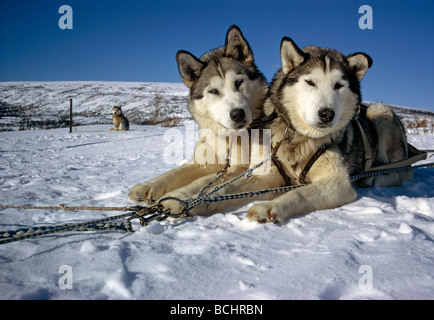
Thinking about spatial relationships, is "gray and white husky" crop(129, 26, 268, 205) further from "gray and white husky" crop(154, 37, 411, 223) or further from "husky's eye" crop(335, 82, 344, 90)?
"husky's eye" crop(335, 82, 344, 90)

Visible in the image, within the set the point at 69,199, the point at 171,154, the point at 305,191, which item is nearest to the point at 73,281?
the point at 305,191

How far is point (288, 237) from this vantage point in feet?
5.54

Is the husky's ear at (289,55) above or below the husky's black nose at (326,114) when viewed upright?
above

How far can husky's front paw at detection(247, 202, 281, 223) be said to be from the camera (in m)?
1.90

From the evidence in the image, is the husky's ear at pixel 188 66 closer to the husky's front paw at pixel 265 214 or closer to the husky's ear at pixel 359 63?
the husky's ear at pixel 359 63

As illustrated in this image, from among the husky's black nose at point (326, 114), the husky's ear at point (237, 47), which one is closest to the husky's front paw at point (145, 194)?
the husky's black nose at point (326, 114)

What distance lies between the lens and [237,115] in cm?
274

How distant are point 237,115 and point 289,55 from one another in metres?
0.73

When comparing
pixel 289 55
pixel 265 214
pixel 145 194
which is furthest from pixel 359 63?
pixel 145 194

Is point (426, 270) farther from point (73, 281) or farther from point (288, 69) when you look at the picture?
point (288, 69)

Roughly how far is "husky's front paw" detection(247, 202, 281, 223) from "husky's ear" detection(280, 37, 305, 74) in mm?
1465

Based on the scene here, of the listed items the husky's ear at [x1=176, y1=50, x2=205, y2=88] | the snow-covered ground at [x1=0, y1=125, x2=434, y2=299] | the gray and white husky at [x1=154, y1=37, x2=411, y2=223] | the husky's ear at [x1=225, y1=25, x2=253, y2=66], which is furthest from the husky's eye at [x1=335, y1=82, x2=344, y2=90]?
the husky's ear at [x1=176, y1=50, x2=205, y2=88]

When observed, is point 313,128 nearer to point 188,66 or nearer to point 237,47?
point 237,47

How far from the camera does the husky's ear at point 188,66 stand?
331cm
